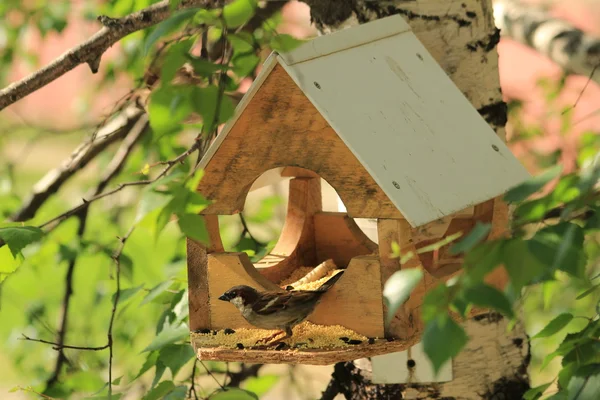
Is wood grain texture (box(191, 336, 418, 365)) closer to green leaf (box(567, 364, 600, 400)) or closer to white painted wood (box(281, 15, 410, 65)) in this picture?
green leaf (box(567, 364, 600, 400))

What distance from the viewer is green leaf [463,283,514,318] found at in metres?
1.04

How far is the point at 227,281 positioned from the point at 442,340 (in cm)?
87

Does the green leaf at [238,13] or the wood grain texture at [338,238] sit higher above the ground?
the wood grain texture at [338,238]

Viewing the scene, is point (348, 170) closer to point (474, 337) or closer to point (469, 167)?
point (469, 167)

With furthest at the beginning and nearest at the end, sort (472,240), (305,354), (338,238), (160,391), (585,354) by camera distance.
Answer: (338,238) < (160,391) < (305,354) < (585,354) < (472,240)

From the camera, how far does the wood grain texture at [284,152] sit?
1.65 meters

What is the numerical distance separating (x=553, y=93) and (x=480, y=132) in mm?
1807

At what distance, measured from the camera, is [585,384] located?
4.25ft

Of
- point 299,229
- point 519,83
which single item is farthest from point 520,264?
point 519,83

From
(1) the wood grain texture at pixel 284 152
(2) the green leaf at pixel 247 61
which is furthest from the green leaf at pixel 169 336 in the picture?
(2) the green leaf at pixel 247 61

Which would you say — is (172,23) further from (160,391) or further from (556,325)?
(160,391)

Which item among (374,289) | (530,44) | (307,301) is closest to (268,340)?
(307,301)

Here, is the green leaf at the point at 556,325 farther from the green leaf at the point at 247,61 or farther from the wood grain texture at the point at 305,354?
the green leaf at the point at 247,61

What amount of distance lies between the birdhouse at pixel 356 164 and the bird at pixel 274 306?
0.04 metres
